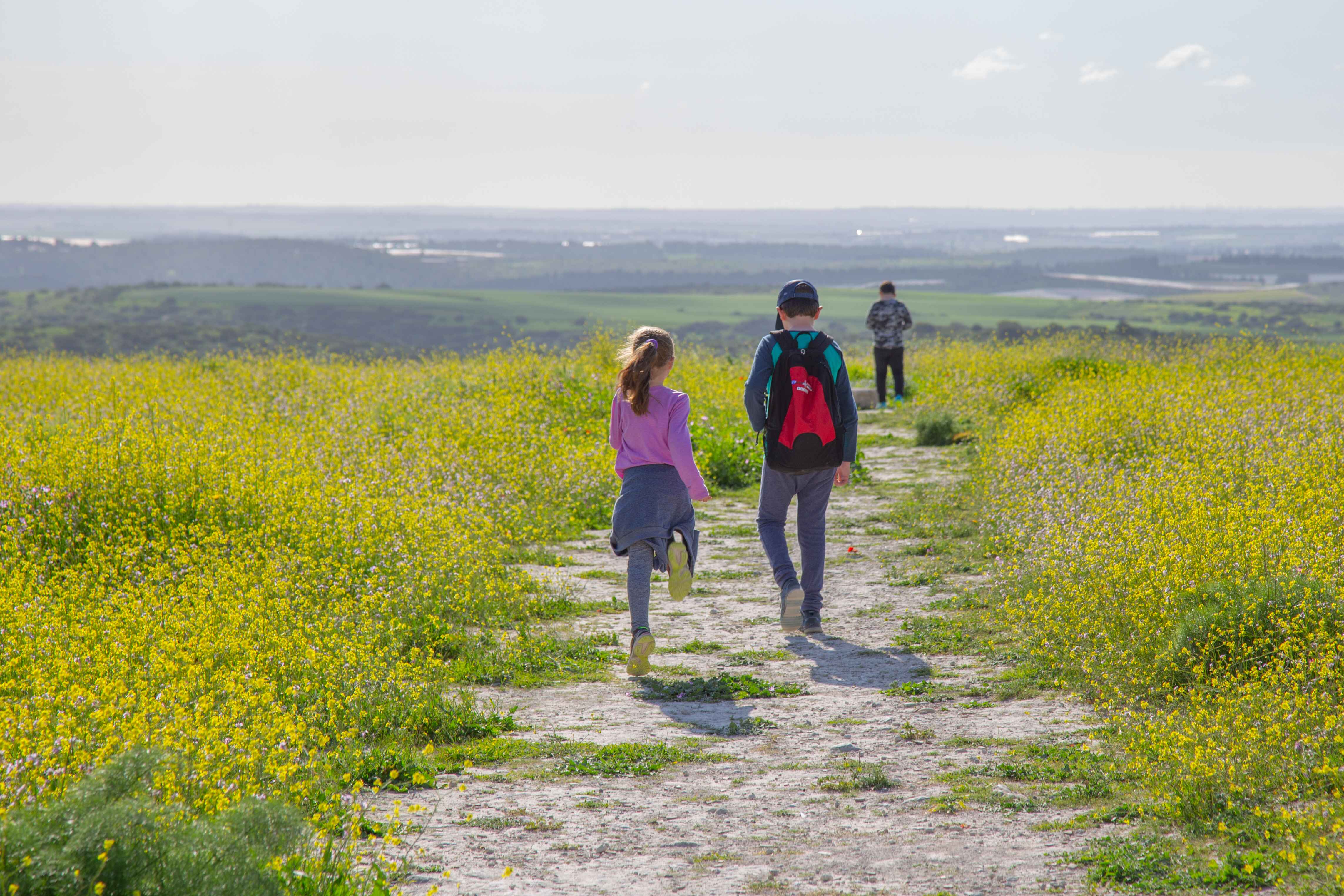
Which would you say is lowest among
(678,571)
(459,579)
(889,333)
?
(459,579)

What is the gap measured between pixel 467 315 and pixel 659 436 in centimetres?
10911

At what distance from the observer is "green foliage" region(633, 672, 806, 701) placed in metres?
5.91

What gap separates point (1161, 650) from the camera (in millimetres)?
5289

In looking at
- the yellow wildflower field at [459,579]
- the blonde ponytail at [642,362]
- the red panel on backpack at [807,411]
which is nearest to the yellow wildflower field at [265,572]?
the yellow wildflower field at [459,579]

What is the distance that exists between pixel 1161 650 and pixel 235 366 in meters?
16.2

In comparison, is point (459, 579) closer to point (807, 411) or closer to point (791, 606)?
point (791, 606)

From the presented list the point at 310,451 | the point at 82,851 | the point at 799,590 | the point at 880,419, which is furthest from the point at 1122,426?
the point at 82,851

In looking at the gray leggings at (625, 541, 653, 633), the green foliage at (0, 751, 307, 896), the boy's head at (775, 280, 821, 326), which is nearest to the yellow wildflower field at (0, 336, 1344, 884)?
the green foliage at (0, 751, 307, 896)

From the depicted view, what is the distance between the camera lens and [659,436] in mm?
6293

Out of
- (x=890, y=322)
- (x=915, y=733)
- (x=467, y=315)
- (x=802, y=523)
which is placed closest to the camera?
(x=915, y=733)

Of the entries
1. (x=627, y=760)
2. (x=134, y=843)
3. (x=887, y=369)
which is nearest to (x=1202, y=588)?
(x=627, y=760)

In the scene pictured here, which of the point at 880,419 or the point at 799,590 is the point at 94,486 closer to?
the point at 799,590

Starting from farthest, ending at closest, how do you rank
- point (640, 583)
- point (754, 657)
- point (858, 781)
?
point (754, 657) < point (640, 583) < point (858, 781)

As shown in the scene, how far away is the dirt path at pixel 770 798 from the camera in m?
3.72
